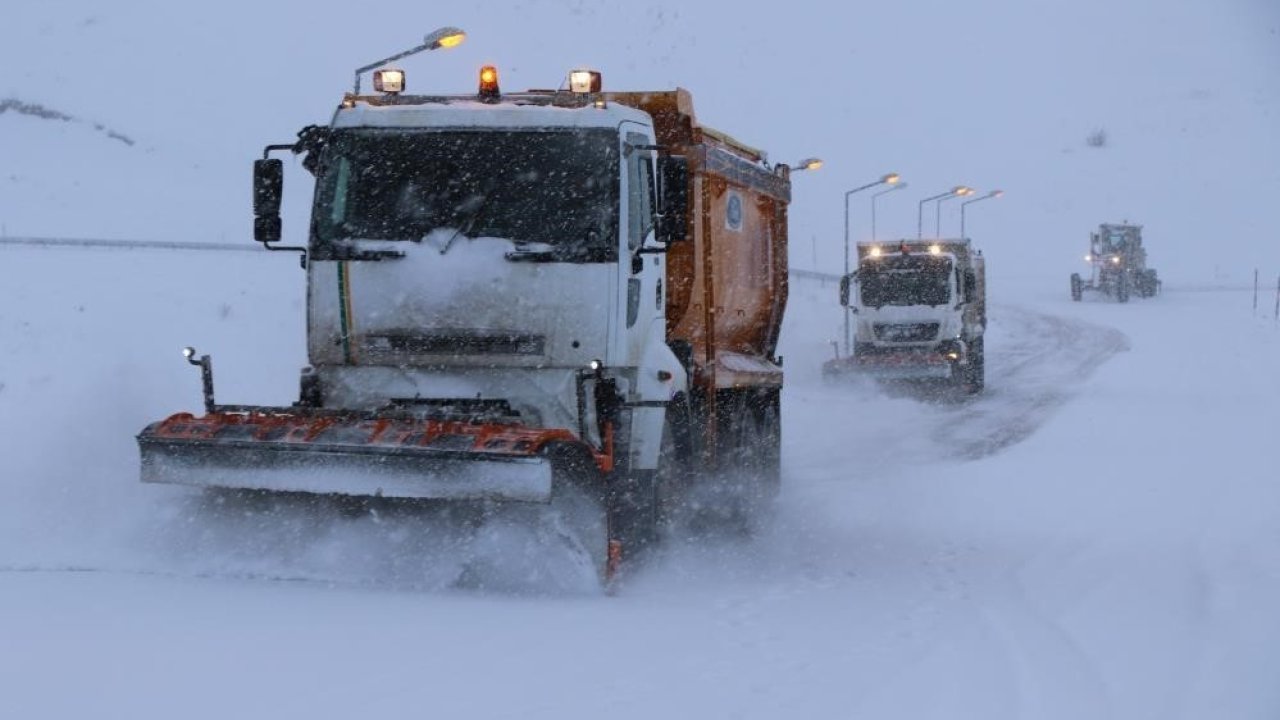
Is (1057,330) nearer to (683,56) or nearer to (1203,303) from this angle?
(1203,303)

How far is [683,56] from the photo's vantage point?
73250 millimetres

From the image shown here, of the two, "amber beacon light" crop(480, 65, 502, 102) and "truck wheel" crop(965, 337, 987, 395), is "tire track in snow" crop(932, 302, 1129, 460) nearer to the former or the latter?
"truck wheel" crop(965, 337, 987, 395)

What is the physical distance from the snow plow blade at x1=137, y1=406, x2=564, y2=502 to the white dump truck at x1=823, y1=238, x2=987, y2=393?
1739 cm

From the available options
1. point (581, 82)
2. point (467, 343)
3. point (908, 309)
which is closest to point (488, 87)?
point (581, 82)

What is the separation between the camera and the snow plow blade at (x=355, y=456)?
713 cm

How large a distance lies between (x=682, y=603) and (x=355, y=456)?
1.88 meters

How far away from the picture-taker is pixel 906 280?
81.9ft

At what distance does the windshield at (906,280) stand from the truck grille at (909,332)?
14.7 inches

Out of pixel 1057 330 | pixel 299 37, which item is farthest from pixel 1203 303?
pixel 299 37

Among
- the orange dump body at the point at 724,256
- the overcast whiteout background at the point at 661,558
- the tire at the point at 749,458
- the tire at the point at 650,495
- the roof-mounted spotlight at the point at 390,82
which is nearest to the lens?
the overcast whiteout background at the point at 661,558

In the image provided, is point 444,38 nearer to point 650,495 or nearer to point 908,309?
point 650,495

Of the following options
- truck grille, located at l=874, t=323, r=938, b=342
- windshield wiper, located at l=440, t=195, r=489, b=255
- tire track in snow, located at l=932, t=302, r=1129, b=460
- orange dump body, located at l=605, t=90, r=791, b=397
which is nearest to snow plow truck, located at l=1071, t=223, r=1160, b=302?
tire track in snow, located at l=932, t=302, r=1129, b=460

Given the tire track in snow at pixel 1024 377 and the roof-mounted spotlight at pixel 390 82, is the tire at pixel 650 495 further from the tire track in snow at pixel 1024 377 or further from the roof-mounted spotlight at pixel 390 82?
the tire track in snow at pixel 1024 377

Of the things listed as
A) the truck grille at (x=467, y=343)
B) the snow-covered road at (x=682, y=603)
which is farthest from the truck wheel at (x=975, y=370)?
the truck grille at (x=467, y=343)
